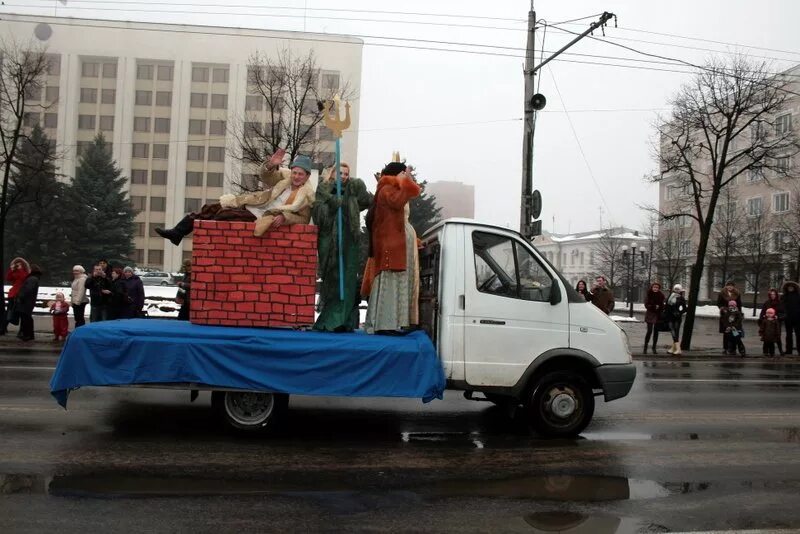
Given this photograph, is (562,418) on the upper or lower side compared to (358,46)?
lower

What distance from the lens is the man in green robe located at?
23.1 feet

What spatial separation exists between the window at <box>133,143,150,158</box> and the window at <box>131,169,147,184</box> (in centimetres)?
156

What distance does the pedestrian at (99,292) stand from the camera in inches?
539

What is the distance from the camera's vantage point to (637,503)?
5.06 m

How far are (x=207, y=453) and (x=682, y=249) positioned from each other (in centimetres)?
5795

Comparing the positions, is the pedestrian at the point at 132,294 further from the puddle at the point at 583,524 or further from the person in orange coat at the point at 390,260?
the puddle at the point at 583,524

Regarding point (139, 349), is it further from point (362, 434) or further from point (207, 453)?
point (362, 434)

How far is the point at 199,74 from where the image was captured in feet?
233

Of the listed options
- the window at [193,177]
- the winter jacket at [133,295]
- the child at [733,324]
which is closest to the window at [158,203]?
the window at [193,177]

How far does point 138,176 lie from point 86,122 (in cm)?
739

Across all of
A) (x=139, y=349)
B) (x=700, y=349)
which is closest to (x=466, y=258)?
(x=139, y=349)

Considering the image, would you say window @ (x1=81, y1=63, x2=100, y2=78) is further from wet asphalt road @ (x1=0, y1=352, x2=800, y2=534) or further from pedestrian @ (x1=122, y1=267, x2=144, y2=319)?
wet asphalt road @ (x1=0, y1=352, x2=800, y2=534)

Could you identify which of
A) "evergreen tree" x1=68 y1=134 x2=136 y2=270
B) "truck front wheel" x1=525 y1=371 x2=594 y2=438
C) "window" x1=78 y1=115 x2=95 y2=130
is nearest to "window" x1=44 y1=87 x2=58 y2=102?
"window" x1=78 y1=115 x2=95 y2=130

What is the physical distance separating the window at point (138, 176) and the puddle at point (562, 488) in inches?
2852
